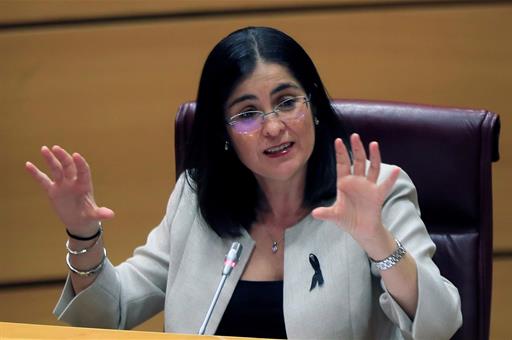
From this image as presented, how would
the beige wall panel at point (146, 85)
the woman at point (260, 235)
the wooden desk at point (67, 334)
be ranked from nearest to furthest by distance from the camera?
the wooden desk at point (67, 334)
the woman at point (260, 235)
the beige wall panel at point (146, 85)

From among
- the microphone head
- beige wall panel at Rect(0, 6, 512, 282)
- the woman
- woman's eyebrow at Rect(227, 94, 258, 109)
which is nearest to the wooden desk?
the microphone head

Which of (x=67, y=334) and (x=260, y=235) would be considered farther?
(x=260, y=235)

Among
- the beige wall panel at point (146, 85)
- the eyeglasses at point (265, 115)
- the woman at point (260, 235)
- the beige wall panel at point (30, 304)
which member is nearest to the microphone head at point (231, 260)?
the woman at point (260, 235)

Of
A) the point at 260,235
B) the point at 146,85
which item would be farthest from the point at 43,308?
the point at 260,235

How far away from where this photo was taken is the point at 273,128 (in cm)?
175

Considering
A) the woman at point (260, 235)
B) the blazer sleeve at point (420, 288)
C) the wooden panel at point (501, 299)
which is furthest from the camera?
the wooden panel at point (501, 299)

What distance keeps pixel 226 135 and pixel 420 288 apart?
21.6 inches

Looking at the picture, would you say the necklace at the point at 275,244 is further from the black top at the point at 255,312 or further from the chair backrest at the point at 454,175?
the chair backrest at the point at 454,175

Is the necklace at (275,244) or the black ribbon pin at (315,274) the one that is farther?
the necklace at (275,244)

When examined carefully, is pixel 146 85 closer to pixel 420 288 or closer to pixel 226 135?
pixel 226 135

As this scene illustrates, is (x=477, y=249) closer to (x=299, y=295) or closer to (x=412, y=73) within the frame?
(x=299, y=295)

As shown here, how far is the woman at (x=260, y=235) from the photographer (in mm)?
1694

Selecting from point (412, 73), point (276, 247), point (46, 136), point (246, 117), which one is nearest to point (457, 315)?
point (276, 247)

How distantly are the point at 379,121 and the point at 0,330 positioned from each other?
86 centimetres
